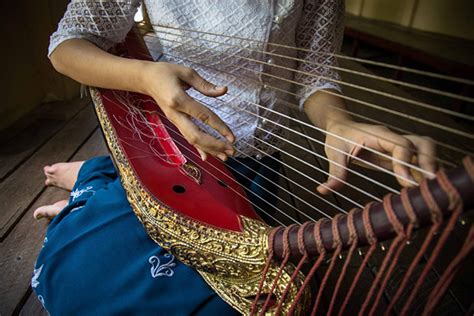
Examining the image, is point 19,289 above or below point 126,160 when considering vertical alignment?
below

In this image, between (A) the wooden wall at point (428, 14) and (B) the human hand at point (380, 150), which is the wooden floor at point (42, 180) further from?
(A) the wooden wall at point (428, 14)

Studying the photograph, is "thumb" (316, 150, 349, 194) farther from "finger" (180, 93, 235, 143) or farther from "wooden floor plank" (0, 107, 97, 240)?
"wooden floor plank" (0, 107, 97, 240)

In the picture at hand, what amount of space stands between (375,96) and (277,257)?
6.90 ft

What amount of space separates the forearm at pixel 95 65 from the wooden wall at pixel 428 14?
11.5 ft

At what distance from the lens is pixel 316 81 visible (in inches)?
35.2

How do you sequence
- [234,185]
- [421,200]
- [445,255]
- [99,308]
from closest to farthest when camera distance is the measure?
[421,200], [99,308], [234,185], [445,255]

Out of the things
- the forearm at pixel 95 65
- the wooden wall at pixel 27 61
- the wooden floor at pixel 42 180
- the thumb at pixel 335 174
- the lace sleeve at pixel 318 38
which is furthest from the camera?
the wooden wall at pixel 27 61

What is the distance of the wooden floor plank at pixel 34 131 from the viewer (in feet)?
5.03

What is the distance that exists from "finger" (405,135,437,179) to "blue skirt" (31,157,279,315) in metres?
0.39

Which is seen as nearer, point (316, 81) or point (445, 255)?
point (316, 81)

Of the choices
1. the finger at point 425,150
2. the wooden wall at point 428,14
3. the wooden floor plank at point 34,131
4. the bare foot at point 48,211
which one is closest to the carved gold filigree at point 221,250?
the finger at point 425,150

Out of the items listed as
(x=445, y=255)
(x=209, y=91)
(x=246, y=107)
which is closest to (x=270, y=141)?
(x=246, y=107)

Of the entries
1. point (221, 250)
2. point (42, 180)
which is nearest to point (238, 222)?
point (221, 250)

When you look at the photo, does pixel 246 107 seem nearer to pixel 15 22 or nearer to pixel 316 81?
pixel 316 81
